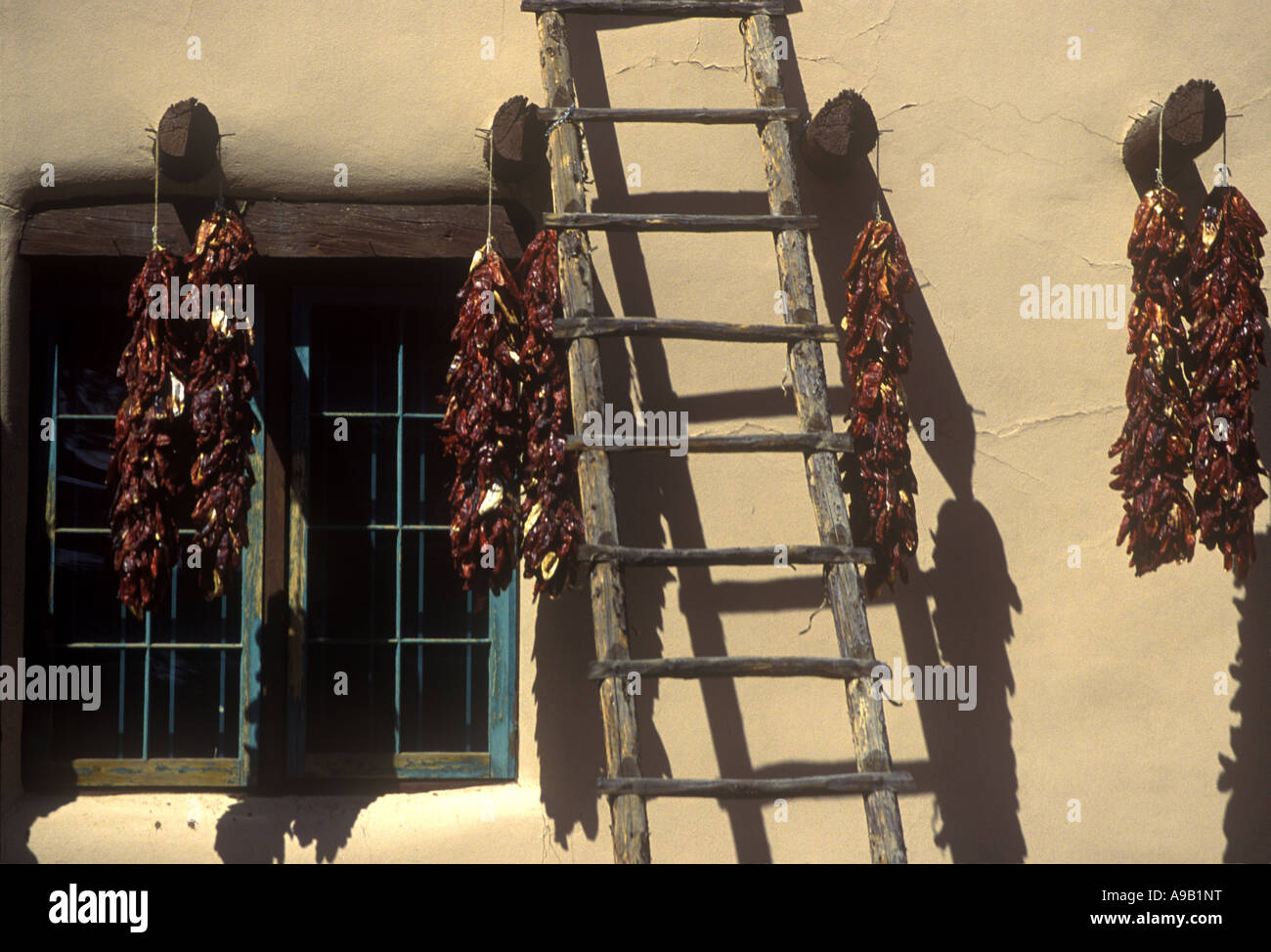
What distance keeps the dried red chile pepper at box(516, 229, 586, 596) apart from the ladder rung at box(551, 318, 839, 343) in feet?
0.36

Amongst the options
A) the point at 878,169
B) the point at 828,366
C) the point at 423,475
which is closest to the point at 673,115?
the point at 878,169

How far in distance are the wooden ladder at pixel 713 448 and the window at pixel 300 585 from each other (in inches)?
25.4

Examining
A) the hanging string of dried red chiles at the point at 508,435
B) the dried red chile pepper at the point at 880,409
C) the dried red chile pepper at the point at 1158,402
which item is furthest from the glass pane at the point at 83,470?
the dried red chile pepper at the point at 1158,402

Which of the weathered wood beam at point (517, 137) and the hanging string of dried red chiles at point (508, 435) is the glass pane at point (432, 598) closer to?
the hanging string of dried red chiles at point (508, 435)

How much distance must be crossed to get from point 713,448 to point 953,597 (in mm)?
1052

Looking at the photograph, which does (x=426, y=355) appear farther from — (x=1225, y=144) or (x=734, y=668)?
(x=1225, y=144)

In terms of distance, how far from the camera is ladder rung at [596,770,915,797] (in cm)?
251

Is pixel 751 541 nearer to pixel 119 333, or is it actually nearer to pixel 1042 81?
pixel 1042 81

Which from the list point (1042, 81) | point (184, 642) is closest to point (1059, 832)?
point (1042, 81)

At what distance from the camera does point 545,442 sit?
2.85m

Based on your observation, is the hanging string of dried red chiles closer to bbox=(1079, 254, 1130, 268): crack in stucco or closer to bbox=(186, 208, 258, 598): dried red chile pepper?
bbox=(186, 208, 258, 598): dried red chile pepper

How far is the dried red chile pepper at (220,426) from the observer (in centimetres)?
282

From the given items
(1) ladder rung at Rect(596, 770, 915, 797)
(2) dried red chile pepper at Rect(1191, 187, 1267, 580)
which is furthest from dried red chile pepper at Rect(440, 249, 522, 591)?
(2) dried red chile pepper at Rect(1191, 187, 1267, 580)

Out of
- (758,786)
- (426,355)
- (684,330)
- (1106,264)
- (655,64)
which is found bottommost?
(758,786)
